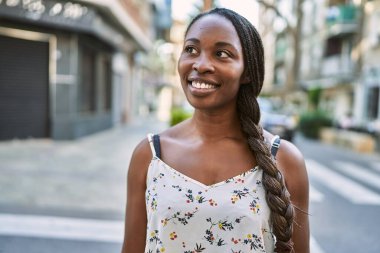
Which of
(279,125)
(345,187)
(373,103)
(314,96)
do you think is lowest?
(345,187)

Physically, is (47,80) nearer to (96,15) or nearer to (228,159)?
(96,15)

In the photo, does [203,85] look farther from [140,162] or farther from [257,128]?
[140,162]

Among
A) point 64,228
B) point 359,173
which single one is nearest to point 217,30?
point 64,228

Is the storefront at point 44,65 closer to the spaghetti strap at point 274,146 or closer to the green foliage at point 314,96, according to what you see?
the spaghetti strap at point 274,146

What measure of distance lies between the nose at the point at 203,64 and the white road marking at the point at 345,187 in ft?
20.2

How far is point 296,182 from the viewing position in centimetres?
153

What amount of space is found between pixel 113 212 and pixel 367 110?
20.9 meters

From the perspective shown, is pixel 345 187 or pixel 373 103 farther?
pixel 373 103

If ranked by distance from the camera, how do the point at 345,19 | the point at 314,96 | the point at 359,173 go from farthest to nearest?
the point at 314,96, the point at 345,19, the point at 359,173

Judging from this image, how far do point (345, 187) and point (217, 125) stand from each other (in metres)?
7.12

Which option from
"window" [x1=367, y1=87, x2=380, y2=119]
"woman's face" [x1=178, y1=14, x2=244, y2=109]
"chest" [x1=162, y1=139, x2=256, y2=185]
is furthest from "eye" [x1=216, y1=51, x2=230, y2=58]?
"window" [x1=367, y1=87, x2=380, y2=119]

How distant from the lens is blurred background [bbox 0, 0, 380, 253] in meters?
5.18

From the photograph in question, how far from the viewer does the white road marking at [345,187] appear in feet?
23.3

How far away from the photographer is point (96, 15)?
13.9 m
